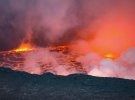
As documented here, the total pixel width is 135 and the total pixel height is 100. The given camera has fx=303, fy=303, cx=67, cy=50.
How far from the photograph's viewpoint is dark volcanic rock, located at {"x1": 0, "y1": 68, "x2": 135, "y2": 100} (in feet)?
41.1

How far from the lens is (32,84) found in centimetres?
1380

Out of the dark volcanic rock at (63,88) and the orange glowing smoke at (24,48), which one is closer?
the dark volcanic rock at (63,88)

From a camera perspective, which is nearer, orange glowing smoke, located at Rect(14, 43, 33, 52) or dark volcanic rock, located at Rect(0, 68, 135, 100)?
dark volcanic rock, located at Rect(0, 68, 135, 100)

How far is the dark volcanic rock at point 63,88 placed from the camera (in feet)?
41.1

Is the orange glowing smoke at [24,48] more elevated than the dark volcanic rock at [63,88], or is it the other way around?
the orange glowing smoke at [24,48]

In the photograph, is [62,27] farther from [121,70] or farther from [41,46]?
[121,70]

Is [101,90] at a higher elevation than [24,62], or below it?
below

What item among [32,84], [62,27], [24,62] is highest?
[62,27]

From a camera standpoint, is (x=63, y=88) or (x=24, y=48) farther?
(x=24, y=48)

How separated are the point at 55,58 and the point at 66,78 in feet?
26.7

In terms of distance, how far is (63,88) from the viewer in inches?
524

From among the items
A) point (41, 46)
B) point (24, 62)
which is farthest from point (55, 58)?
point (41, 46)

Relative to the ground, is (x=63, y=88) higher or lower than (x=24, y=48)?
lower

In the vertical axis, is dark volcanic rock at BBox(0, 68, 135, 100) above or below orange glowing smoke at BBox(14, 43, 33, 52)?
below
